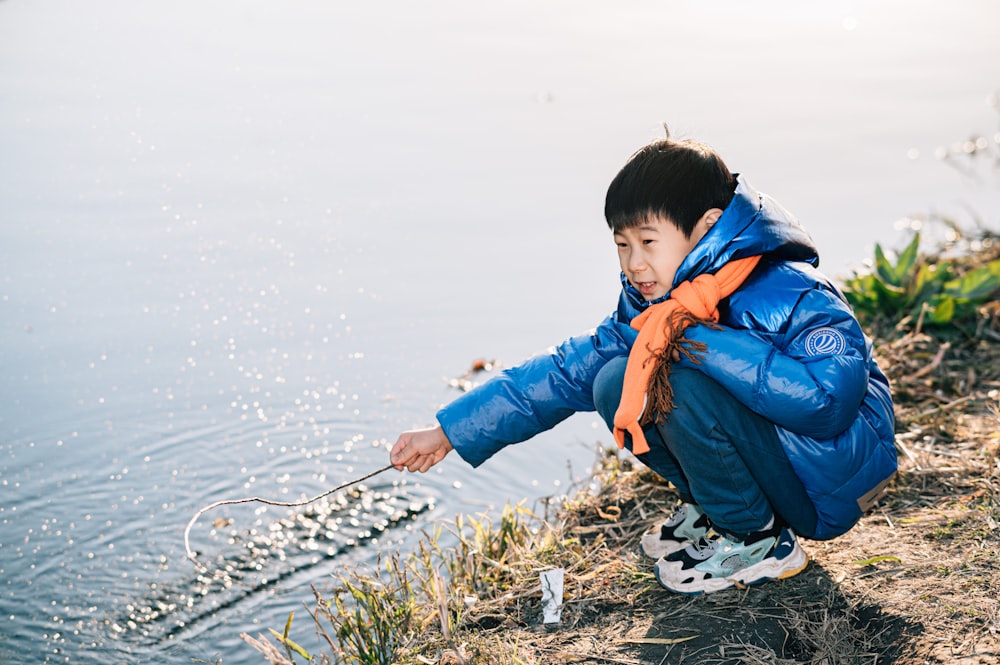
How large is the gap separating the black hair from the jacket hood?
71 millimetres

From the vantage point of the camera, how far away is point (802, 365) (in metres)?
2.43

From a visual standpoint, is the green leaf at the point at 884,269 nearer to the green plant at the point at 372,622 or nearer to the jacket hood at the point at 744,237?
the jacket hood at the point at 744,237

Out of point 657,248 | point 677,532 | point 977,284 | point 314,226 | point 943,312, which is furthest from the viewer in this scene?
point 314,226

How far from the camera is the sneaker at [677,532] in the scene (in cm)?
288

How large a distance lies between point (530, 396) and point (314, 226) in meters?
2.91

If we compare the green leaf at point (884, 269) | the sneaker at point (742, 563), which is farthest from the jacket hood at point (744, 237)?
the green leaf at point (884, 269)

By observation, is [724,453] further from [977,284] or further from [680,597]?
[977,284]

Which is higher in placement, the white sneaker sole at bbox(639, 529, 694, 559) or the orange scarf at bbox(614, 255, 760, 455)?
the orange scarf at bbox(614, 255, 760, 455)

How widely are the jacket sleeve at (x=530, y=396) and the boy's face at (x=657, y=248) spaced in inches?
7.7

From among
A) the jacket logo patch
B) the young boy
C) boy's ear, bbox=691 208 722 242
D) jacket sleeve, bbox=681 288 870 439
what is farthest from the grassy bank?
boy's ear, bbox=691 208 722 242

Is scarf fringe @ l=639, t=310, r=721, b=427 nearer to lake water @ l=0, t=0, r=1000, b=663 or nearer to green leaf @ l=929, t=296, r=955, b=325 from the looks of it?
lake water @ l=0, t=0, r=1000, b=663

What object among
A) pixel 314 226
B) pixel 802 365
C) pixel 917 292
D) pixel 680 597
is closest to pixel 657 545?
pixel 680 597

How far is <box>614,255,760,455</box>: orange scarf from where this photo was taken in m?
2.52

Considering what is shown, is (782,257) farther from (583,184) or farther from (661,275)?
(583,184)
